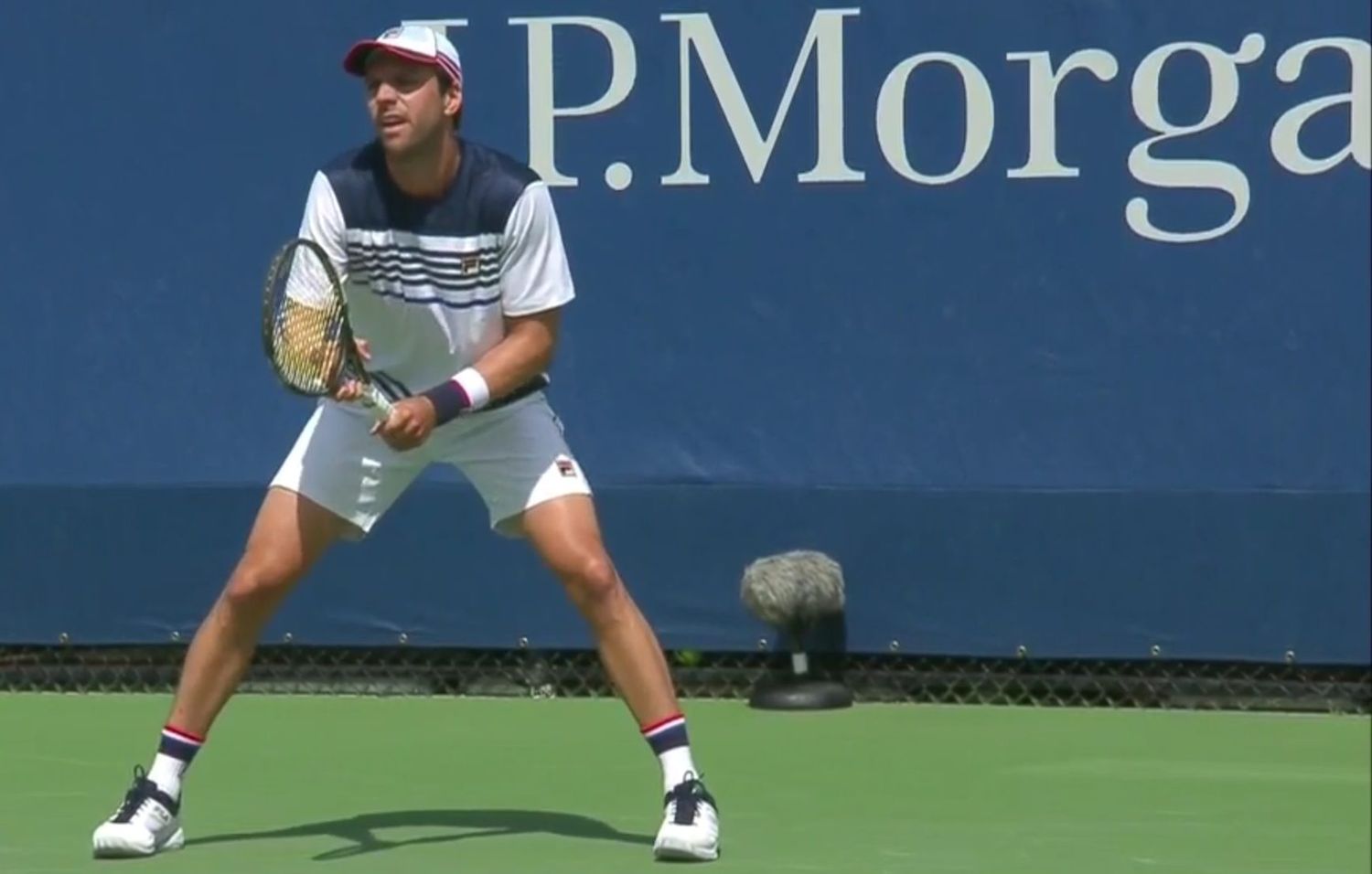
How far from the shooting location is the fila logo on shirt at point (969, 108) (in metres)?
7.43

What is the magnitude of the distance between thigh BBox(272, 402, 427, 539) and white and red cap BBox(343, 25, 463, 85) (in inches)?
27.3

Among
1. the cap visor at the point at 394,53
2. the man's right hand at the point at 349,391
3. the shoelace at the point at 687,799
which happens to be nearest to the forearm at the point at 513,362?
the man's right hand at the point at 349,391

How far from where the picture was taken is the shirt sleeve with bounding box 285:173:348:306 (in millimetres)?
5559

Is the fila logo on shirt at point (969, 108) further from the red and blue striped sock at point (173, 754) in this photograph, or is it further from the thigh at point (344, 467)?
the red and blue striped sock at point (173, 754)

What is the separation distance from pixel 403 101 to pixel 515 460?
0.74 meters

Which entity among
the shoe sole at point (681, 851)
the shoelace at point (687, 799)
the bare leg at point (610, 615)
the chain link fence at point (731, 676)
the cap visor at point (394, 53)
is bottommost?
the chain link fence at point (731, 676)

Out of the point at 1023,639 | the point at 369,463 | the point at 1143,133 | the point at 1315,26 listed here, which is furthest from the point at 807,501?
the point at 369,463

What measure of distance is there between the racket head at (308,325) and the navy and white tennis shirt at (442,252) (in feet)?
0.30

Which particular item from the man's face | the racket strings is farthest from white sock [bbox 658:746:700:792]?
the man's face

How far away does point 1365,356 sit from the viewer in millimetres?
7422

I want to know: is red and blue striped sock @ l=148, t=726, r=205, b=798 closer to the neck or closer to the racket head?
the racket head

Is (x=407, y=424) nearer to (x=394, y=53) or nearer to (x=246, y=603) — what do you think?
(x=246, y=603)

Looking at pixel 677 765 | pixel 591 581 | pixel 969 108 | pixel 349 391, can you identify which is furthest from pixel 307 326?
pixel 969 108

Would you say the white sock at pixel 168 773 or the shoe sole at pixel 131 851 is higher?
the white sock at pixel 168 773
